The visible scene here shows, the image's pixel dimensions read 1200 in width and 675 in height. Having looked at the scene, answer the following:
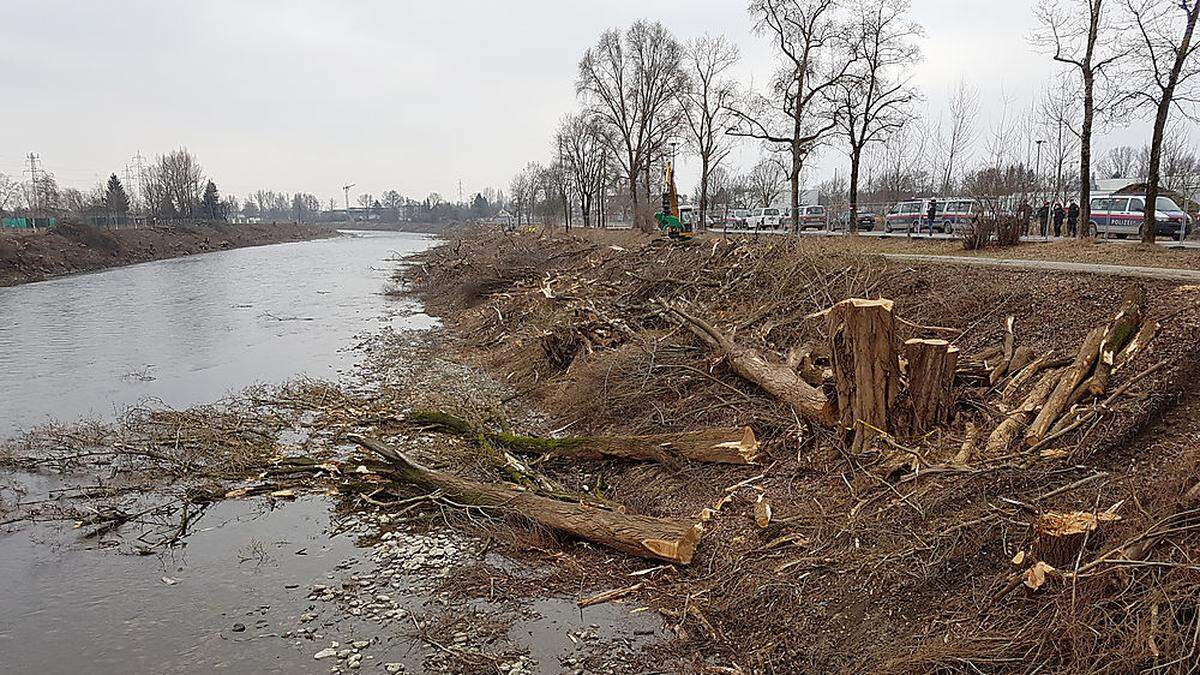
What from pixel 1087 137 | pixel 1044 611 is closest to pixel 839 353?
pixel 1044 611

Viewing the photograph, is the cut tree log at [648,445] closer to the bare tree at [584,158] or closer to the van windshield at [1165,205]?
the van windshield at [1165,205]

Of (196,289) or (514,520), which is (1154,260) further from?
(196,289)

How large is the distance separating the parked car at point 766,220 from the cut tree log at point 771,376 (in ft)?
102

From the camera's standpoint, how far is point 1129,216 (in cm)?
2406

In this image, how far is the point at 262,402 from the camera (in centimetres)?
1245

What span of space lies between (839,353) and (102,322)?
2340 centimetres

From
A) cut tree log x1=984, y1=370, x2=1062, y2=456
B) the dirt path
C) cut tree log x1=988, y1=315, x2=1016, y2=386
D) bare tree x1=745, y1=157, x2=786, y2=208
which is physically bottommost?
cut tree log x1=984, y1=370, x2=1062, y2=456

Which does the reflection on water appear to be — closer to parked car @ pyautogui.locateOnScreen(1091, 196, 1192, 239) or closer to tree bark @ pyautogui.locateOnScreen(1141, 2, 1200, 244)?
tree bark @ pyautogui.locateOnScreen(1141, 2, 1200, 244)

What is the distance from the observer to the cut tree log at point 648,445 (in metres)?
8.23

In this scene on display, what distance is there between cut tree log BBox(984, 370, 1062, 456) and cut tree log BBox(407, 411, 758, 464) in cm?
236

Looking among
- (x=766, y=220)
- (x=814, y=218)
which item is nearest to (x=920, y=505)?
(x=814, y=218)

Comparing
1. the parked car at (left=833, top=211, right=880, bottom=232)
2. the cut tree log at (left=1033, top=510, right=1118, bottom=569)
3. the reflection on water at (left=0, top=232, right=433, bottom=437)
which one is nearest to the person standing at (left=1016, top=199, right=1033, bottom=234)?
the cut tree log at (left=1033, top=510, right=1118, bottom=569)

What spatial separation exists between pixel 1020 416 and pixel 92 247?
54.6 m

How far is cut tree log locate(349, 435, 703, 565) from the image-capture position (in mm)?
6680
